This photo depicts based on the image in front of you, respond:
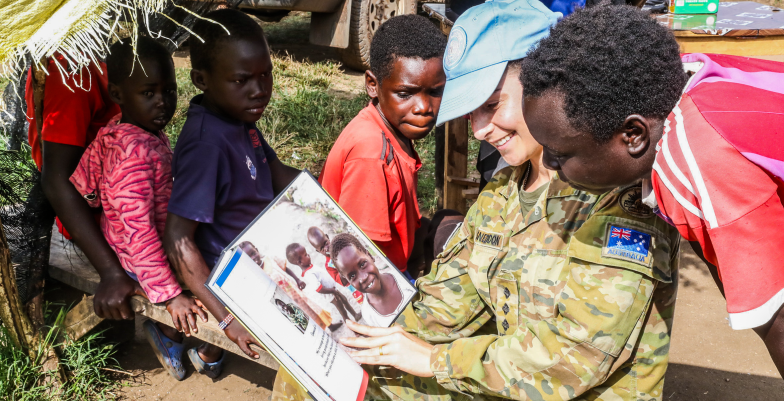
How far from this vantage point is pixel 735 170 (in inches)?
39.4

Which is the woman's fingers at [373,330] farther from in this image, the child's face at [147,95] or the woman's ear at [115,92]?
the woman's ear at [115,92]

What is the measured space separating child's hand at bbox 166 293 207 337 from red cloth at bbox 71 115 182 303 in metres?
0.03

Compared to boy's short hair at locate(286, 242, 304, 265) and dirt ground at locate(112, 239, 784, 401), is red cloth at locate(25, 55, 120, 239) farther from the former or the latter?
boy's short hair at locate(286, 242, 304, 265)

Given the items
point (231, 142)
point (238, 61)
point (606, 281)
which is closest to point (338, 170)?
point (231, 142)

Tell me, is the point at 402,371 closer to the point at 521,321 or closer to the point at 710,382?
the point at 521,321

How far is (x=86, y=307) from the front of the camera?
254 centimetres

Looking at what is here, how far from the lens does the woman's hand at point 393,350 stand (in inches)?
66.9

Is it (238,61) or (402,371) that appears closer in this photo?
(402,371)

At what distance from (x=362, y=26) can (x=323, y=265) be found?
5.98 metres

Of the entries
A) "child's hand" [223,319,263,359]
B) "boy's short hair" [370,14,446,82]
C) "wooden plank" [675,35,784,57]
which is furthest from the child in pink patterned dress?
"wooden plank" [675,35,784,57]

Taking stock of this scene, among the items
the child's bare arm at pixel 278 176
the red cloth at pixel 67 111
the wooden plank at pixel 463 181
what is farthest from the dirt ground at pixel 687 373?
the wooden plank at pixel 463 181

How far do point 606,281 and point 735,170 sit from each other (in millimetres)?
449

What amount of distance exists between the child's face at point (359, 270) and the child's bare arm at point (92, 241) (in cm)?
104

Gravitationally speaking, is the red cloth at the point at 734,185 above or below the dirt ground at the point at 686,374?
above
